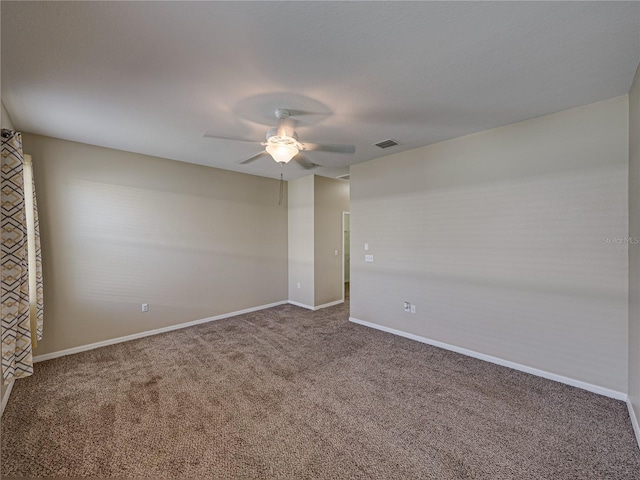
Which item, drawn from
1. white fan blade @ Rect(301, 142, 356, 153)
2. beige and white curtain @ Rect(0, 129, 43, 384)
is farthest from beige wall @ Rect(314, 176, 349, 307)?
beige and white curtain @ Rect(0, 129, 43, 384)

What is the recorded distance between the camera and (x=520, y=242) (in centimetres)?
305

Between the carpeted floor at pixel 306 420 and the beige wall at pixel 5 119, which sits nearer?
the carpeted floor at pixel 306 420

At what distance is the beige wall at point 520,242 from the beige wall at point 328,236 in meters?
1.49

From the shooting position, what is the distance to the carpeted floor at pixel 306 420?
5.96ft

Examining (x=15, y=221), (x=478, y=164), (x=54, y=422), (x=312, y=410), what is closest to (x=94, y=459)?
(x=54, y=422)

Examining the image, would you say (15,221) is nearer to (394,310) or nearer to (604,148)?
(394,310)

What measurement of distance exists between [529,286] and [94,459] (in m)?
3.97

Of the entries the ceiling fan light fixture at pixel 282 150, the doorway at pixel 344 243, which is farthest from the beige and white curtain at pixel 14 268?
the doorway at pixel 344 243

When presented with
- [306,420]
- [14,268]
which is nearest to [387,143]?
[306,420]

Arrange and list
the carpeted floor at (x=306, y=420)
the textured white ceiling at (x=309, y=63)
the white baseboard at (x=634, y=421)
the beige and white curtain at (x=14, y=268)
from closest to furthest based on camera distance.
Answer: the textured white ceiling at (x=309, y=63)
the carpeted floor at (x=306, y=420)
the white baseboard at (x=634, y=421)
the beige and white curtain at (x=14, y=268)

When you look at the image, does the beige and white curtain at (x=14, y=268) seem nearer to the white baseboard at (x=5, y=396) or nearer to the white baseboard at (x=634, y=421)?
the white baseboard at (x=5, y=396)

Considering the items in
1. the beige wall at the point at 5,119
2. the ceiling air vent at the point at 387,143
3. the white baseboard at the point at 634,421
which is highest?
the ceiling air vent at the point at 387,143

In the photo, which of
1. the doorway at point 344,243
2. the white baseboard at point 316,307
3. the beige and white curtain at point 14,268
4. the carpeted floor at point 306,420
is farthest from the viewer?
the doorway at point 344,243

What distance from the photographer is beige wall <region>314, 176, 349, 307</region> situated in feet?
18.1
